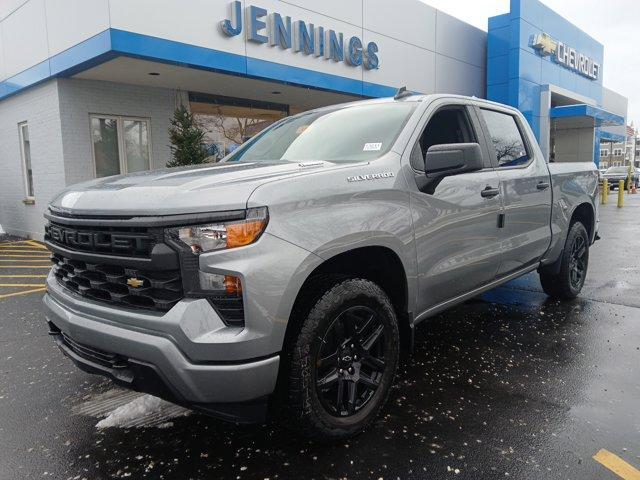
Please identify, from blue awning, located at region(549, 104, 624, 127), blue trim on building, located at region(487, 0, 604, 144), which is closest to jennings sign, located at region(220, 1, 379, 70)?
blue trim on building, located at region(487, 0, 604, 144)

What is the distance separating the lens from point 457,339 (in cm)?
430

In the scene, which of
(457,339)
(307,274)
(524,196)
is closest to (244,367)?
(307,274)

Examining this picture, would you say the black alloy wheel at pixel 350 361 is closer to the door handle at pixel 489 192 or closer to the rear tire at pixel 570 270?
the door handle at pixel 489 192

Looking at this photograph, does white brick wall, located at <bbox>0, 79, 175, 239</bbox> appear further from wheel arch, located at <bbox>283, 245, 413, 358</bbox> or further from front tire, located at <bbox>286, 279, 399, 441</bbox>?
front tire, located at <bbox>286, 279, 399, 441</bbox>

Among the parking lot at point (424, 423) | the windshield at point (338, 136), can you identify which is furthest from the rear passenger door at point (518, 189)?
the windshield at point (338, 136)

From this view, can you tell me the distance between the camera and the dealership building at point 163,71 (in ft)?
29.2

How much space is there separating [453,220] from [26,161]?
38.5ft

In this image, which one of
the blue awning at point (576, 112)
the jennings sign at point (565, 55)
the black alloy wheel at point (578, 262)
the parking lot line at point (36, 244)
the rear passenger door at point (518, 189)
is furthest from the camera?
the blue awning at point (576, 112)

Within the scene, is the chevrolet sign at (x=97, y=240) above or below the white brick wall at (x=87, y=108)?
below

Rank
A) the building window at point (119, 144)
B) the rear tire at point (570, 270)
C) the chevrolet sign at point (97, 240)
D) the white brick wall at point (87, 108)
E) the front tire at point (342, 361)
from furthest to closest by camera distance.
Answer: the building window at point (119, 144)
the white brick wall at point (87, 108)
the rear tire at point (570, 270)
the front tire at point (342, 361)
the chevrolet sign at point (97, 240)

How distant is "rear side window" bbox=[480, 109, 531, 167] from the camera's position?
13.2ft

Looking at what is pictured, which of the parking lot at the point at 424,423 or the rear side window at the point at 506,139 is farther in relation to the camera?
the rear side window at the point at 506,139

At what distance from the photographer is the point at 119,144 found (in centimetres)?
1066

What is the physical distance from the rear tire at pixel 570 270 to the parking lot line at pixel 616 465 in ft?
9.25
